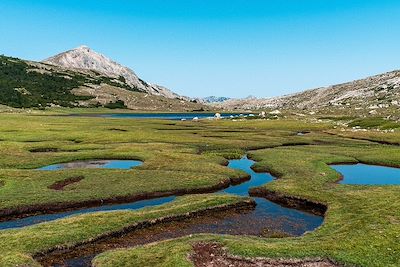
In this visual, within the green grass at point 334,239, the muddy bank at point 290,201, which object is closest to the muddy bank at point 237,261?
the green grass at point 334,239

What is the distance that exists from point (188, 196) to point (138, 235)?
1203cm

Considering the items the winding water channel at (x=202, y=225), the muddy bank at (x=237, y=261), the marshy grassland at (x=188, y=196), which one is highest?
the marshy grassland at (x=188, y=196)

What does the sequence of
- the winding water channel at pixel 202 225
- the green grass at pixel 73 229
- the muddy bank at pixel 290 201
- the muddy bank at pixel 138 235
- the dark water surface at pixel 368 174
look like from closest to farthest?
the green grass at pixel 73 229, the muddy bank at pixel 138 235, the winding water channel at pixel 202 225, the muddy bank at pixel 290 201, the dark water surface at pixel 368 174

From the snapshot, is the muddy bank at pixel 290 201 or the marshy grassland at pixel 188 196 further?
the muddy bank at pixel 290 201

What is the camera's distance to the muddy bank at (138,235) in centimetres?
2909

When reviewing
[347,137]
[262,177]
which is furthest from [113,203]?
[347,137]

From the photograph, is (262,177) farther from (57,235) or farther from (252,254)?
(57,235)

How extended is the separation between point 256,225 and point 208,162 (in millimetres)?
30184

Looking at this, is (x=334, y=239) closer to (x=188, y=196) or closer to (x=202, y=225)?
(x=202, y=225)

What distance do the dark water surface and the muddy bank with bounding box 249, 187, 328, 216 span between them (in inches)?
538

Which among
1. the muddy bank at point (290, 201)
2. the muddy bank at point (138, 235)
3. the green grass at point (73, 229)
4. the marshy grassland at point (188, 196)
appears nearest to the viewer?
the marshy grassland at point (188, 196)

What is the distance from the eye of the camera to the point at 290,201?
148 feet

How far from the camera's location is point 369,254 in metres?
27.4

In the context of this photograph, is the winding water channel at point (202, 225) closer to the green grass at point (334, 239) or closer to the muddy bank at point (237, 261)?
the green grass at point (334, 239)
